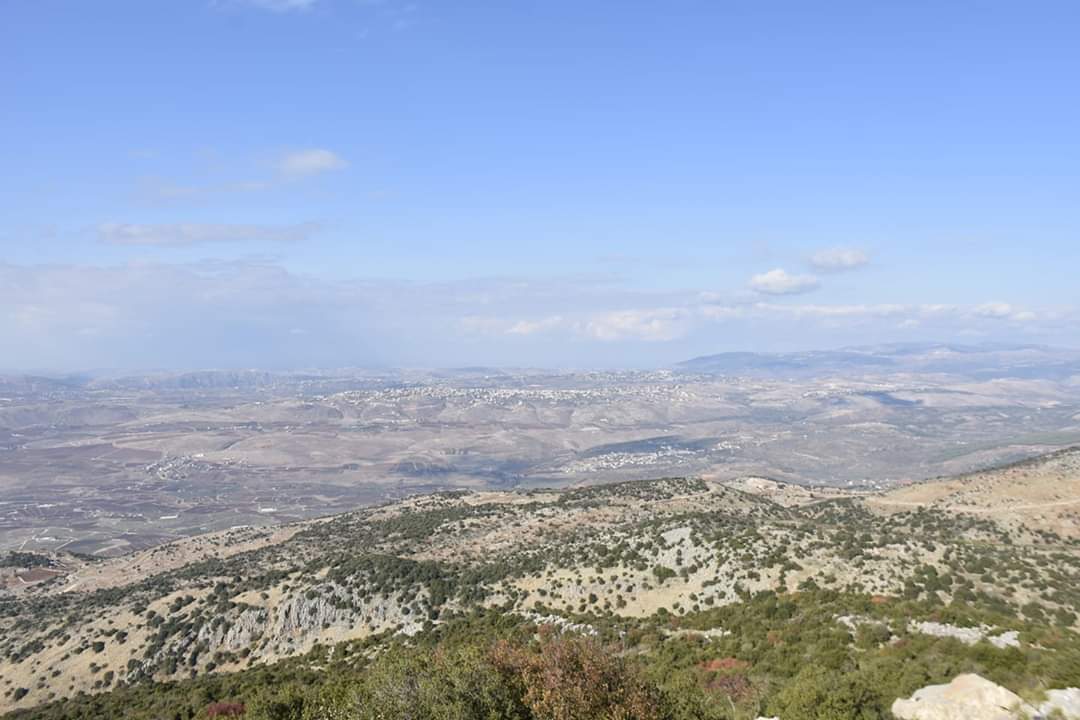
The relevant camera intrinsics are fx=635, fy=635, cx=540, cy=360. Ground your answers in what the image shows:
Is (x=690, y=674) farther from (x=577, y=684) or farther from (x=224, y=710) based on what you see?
(x=224, y=710)

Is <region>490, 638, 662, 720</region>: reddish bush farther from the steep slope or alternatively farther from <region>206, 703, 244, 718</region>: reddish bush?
the steep slope

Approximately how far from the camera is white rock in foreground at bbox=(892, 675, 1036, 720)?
14.2 meters

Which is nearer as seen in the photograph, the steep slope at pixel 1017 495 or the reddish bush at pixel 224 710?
the reddish bush at pixel 224 710

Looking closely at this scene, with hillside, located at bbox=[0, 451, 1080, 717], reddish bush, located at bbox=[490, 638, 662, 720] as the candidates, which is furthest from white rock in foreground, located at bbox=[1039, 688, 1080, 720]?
reddish bush, located at bbox=[490, 638, 662, 720]

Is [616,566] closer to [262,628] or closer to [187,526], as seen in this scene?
[262,628]

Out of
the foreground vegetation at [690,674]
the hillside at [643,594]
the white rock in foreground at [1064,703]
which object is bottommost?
the hillside at [643,594]

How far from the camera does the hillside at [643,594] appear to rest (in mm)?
25375

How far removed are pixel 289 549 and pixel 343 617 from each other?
26.0m

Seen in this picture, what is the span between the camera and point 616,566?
44562mm

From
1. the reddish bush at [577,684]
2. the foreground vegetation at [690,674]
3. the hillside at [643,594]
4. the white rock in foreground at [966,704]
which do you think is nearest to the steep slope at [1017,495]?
the hillside at [643,594]

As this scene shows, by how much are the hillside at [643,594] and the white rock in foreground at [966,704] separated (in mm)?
1858

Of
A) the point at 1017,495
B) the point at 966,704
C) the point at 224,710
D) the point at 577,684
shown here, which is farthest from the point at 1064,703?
the point at 1017,495

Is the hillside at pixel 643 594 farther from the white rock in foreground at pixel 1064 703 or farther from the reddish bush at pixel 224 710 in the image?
the reddish bush at pixel 224 710

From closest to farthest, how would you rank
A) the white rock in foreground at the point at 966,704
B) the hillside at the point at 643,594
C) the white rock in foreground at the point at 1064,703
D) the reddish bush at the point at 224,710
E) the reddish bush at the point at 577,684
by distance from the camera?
1. the white rock in foreground at the point at 966,704
2. the white rock in foreground at the point at 1064,703
3. the reddish bush at the point at 577,684
4. the reddish bush at the point at 224,710
5. the hillside at the point at 643,594
